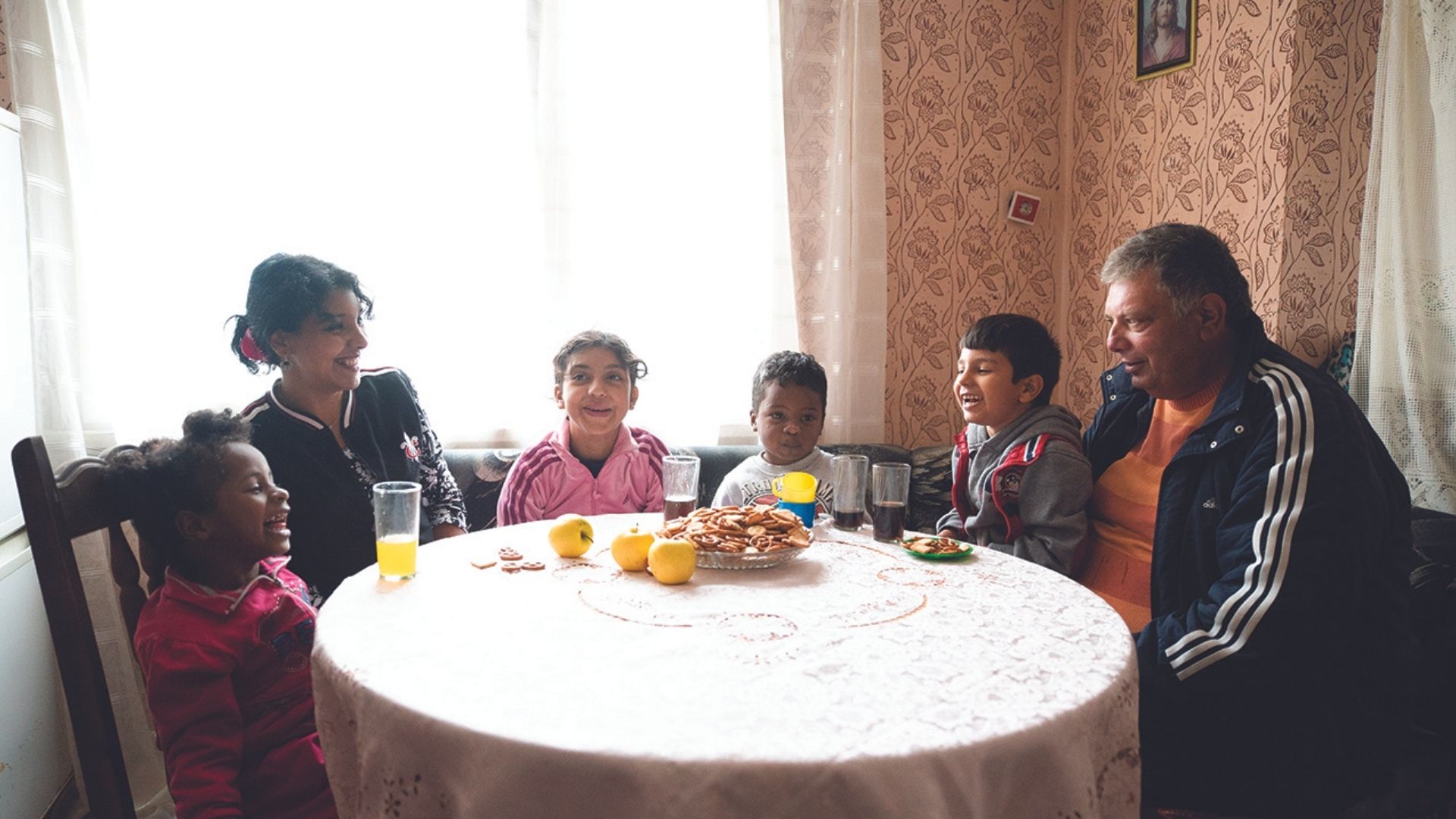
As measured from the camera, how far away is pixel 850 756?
30.7 inches

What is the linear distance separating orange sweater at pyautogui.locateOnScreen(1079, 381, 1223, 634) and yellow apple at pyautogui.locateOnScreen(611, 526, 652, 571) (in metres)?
1.01

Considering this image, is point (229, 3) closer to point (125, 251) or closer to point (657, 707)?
point (125, 251)

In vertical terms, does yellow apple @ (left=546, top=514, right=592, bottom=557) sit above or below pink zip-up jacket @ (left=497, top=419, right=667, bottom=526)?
above

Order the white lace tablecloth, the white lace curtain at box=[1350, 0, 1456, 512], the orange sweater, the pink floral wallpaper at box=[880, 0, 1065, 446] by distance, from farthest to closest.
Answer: the pink floral wallpaper at box=[880, 0, 1065, 446] < the white lace curtain at box=[1350, 0, 1456, 512] < the orange sweater < the white lace tablecloth

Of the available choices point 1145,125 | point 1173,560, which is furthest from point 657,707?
point 1145,125

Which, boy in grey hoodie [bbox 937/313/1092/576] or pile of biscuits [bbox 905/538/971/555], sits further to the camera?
boy in grey hoodie [bbox 937/313/1092/576]

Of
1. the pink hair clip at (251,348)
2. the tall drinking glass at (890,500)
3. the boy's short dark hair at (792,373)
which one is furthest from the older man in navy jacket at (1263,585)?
the pink hair clip at (251,348)

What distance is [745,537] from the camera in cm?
142

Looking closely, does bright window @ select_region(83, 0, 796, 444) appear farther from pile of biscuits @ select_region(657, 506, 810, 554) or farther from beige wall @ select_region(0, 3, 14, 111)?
pile of biscuits @ select_region(657, 506, 810, 554)

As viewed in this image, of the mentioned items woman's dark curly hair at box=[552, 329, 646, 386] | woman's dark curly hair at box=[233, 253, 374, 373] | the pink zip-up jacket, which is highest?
woman's dark curly hair at box=[233, 253, 374, 373]

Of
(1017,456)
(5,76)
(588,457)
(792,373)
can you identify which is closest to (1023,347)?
(1017,456)

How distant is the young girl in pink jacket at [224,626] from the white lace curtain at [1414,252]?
2673mm

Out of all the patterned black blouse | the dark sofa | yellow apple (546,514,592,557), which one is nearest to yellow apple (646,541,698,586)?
yellow apple (546,514,592,557)

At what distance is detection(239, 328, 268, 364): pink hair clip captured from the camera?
193 cm
